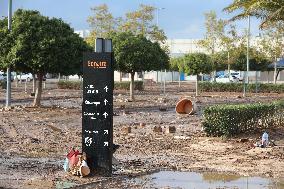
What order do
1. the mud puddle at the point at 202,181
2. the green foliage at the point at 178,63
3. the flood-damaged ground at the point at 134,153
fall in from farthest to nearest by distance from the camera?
the green foliage at the point at 178,63, the flood-damaged ground at the point at 134,153, the mud puddle at the point at 202,181

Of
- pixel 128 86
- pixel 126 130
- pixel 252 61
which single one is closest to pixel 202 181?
pixel 126 130

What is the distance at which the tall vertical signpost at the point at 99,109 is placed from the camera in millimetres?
11859

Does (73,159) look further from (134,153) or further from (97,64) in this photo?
(134,153)

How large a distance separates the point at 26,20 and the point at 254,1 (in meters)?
11.4

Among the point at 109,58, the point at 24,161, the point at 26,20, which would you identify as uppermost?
the point at 26,20

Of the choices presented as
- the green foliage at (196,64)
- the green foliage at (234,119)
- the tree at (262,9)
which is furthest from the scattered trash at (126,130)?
the green foliage at (196,64)

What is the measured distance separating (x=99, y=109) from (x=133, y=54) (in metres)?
22.7

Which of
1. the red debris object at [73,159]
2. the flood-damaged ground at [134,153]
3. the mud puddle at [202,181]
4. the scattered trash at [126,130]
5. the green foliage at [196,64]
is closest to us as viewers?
the mud puddle at [202,181]

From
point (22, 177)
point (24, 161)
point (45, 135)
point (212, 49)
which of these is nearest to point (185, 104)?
point (45, 135)

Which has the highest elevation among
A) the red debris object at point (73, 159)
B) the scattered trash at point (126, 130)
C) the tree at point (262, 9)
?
the tree at point (262, 9)

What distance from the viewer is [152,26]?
204ft

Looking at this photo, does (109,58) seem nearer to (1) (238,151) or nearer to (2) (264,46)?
(1) (238,151)

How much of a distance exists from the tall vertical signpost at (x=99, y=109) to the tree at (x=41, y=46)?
15.6 m

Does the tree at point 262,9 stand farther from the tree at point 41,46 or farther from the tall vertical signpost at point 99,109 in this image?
the tall vertical signpost at point 99,109
